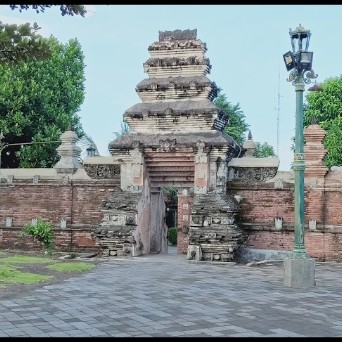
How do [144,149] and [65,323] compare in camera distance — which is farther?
[144,149]

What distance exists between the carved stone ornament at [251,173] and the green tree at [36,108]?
1025cm

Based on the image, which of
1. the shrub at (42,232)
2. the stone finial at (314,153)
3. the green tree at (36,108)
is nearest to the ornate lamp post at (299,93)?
the stone finial at (314,153)

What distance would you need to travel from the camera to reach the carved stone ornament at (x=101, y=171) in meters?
18.5

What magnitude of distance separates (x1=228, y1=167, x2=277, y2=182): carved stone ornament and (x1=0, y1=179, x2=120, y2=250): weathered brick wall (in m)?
3.87

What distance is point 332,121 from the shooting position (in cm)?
3228

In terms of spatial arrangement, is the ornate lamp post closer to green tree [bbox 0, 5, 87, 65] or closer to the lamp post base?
the lamp post base

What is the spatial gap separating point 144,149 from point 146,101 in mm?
1803

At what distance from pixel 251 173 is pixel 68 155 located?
6432 mm

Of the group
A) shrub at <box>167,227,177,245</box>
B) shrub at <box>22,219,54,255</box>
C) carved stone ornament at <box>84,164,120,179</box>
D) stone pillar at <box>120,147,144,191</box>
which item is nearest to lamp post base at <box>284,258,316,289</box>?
stone pillar at <box>120,147,144,191</box>

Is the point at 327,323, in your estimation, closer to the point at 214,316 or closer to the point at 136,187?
the point at 214,316

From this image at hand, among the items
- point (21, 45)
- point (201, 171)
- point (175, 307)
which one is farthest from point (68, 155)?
point (21, 45)

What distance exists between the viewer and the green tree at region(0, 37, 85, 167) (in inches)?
1014

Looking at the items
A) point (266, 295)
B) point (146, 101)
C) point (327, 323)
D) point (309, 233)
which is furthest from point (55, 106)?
point (327, 323)

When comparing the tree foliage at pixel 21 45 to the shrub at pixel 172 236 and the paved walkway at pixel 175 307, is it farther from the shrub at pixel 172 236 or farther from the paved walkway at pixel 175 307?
the shrub at pixel 172 236
